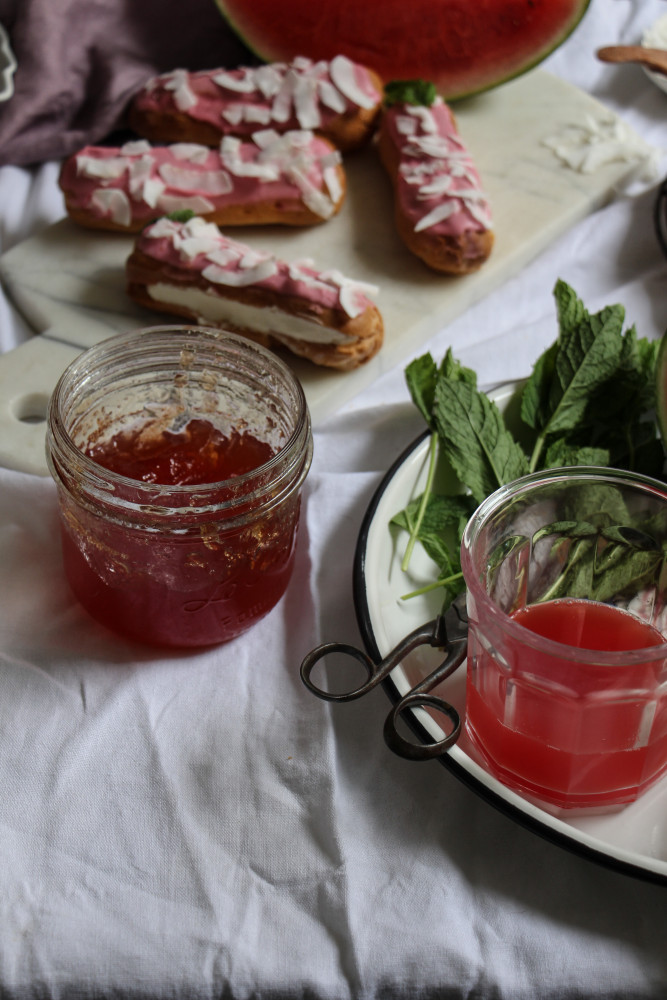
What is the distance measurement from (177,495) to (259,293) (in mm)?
493

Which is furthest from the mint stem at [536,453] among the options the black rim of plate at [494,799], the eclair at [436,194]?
the eclair at [436,194]

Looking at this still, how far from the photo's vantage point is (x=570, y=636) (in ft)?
2.83

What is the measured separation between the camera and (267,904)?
81 centimetres

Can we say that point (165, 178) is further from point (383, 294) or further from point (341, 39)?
point (341, 39)

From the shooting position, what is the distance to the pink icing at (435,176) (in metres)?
1.40

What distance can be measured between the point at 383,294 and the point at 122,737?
76 cm

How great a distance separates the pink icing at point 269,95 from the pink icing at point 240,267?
32 centimetres

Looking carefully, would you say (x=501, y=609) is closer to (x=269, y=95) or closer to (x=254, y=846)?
(x=254, y=846)

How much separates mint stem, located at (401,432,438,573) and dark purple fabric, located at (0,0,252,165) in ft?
3.05

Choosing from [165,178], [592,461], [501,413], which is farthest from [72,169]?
[592,461]

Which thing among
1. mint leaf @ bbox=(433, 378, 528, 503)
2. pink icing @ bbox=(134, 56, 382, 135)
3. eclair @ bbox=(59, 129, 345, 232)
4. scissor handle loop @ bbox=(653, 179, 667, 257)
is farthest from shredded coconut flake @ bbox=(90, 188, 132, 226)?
scissor handle loop @ bbox=(653, 179, 667, 257)

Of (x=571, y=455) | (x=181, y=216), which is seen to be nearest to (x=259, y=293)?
(x=181, y=216)

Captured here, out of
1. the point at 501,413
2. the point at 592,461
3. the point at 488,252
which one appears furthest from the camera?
the point at 488,252

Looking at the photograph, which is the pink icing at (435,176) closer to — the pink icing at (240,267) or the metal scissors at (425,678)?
the pink icing at (240,267)
